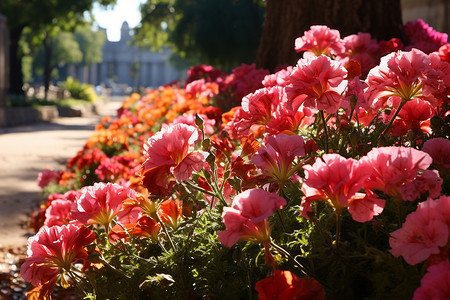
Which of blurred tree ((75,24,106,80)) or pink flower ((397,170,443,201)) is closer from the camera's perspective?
pink flower ((397,170,443,201))

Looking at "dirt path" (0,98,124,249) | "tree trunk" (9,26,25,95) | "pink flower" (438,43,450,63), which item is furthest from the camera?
"tree trunk" (9,26,25,95)

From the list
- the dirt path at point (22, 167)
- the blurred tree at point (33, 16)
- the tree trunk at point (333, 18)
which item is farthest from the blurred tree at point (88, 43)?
the tree trunk at point (333, 18)

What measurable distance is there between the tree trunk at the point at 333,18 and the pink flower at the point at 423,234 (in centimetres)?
324

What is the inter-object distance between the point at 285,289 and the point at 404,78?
0.73m

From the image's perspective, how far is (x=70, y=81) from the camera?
3538 cm

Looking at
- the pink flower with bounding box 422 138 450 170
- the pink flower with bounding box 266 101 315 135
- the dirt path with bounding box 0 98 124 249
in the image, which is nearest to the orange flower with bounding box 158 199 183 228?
the pink flower with bounding box 266 101 315 135

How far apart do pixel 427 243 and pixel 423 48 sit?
2911 millimetres

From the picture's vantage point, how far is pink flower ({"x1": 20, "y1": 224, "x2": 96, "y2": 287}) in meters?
1.53

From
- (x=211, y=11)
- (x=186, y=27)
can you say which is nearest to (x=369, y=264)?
(x=211, y=11)

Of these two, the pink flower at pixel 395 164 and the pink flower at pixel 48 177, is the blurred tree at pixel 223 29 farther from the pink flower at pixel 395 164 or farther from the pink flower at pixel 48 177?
the pink flower at pixel 395 164

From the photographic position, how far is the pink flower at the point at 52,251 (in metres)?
1.53

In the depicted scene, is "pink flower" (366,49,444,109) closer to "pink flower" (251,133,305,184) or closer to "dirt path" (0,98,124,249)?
"pink flower" (251,133,305,184)

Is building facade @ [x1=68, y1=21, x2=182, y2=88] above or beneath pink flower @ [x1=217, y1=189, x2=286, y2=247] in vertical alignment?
beneath

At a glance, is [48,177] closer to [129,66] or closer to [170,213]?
[170,213]
